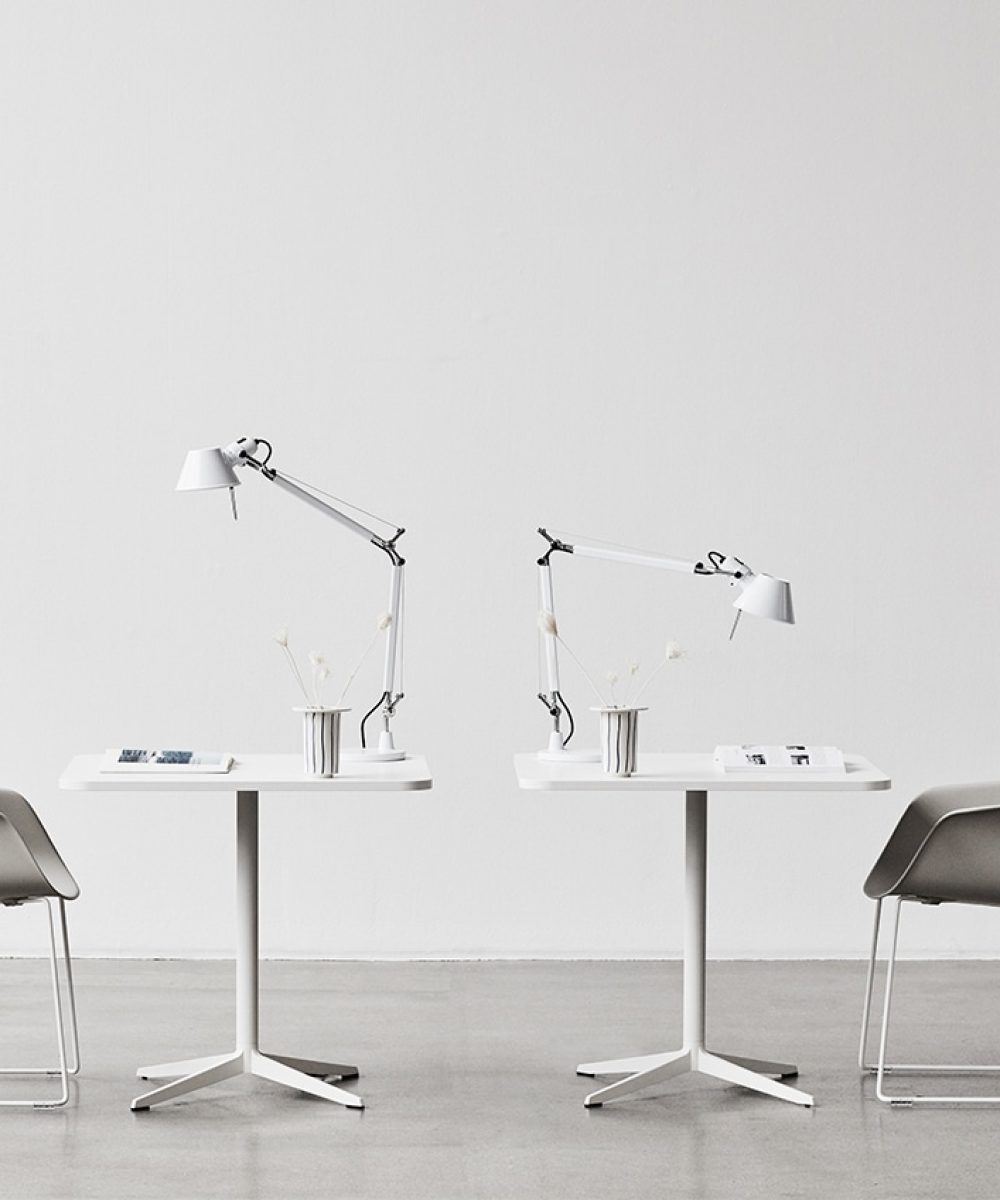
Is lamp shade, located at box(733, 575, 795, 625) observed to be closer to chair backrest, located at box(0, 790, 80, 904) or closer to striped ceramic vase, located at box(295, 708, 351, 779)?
striped ceramic vase, located at box(295, 708, 351, 779)

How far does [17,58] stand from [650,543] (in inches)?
87.7

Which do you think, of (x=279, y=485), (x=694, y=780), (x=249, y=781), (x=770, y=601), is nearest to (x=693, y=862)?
(x=694, y=780)

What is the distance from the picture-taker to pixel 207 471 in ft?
10.9

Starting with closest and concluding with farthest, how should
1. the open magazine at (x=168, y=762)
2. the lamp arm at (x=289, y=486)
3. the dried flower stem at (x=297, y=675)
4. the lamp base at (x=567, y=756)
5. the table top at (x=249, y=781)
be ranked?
the table top at (x=249, y=781), the open magazine at (x=168, y=762), the lamp arm at (x=289, y=486), the lamp base at (x=567, y=756), the dried flower stem at (x=297, y=675)

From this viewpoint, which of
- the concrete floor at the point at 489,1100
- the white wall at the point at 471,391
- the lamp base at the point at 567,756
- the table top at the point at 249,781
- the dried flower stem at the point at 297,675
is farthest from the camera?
the white wall at the point at 471,391

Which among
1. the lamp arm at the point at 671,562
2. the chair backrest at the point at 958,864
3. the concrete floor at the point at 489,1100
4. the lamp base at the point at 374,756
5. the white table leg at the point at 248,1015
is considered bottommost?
the concrete floor at the point at 489,1100

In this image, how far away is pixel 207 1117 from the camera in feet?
10.2

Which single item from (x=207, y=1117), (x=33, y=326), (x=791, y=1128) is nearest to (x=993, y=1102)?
(x=791, y=1128)

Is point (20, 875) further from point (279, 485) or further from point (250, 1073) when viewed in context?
point (279, 485)

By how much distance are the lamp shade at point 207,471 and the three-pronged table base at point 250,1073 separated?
1.13m

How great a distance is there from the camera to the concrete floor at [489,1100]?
279 cm

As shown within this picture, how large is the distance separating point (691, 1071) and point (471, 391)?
2061 mm

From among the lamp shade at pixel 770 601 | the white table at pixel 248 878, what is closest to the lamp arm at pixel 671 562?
the lamp shade at pixel 770 601

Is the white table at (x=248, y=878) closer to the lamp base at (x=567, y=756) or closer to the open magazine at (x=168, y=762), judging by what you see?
the open magazine at (x=168, y=762)
